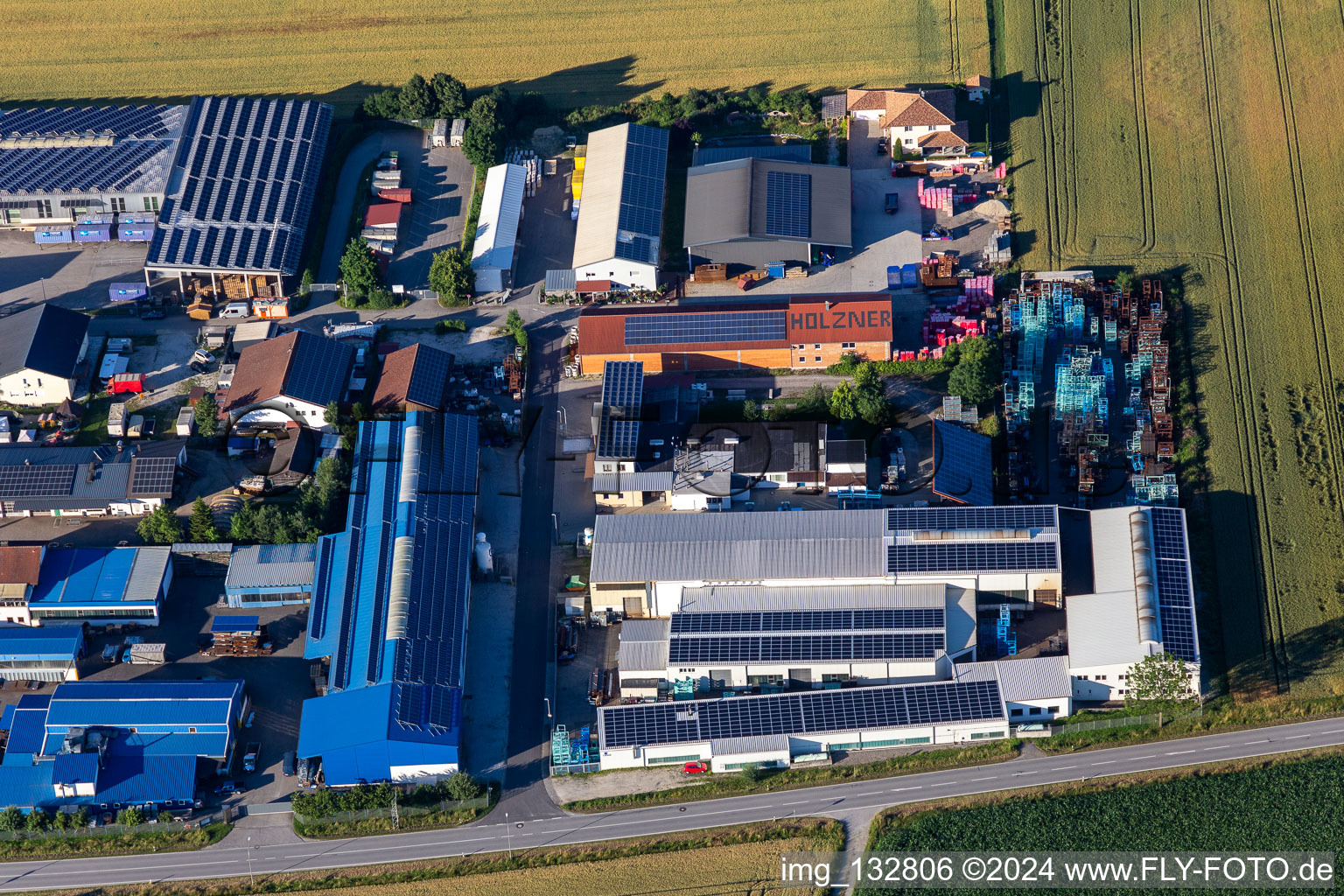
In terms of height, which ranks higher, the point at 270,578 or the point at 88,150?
the point at 88,150

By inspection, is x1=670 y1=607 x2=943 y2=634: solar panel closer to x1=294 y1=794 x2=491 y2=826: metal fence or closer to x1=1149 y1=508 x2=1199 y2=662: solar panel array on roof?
x1=1149 y1=508 x2=1199 y2=662: solar panel array on roof

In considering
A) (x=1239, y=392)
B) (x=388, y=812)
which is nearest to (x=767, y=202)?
(x=1239, y=392)

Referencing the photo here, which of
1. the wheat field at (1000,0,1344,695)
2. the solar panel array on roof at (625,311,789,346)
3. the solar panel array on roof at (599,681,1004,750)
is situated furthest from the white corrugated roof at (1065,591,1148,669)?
the solar panel array on roof at (625,311,789,346)

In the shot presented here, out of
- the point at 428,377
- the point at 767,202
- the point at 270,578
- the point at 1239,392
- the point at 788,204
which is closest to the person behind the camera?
the point at 270,578

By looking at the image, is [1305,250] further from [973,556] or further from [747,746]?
[747,746]

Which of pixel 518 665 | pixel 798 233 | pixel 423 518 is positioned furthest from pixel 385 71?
pixel 518 665
